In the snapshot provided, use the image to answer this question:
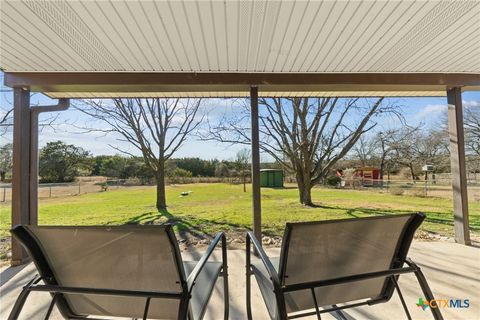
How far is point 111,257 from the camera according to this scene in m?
1.09

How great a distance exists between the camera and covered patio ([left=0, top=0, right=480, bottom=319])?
6.18 ft

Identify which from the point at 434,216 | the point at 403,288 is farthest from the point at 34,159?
the point at 434,216

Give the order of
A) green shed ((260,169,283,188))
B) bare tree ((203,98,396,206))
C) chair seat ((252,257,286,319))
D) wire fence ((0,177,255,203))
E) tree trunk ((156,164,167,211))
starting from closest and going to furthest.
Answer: chair seat ((252,257,286,319)) → wire fence ((0,177,255,203)) → tree trunk ((156,164,167,211)) → green shed ((260,169,283,188)) → bare tree ((203,98,396,206))

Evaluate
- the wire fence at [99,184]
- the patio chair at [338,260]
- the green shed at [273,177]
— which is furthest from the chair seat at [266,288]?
the green shed at [273,177]

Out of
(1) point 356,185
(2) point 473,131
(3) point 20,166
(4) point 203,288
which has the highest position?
(2) point 473,131

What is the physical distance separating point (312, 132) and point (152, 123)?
3930 millimetres

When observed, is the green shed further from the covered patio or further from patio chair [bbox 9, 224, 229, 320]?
patio chair [bbox 9, 224, 229, 320]

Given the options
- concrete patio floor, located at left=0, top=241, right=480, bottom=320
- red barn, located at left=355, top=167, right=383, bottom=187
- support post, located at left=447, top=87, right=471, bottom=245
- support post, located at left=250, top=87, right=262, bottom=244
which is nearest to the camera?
concrete patio floor, located at left=0, top=241, right=480, bottom=320

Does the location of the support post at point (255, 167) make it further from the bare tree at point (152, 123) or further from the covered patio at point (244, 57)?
the bare tree at point (152, 123)

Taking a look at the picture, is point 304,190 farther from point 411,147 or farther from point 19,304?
point 19,304

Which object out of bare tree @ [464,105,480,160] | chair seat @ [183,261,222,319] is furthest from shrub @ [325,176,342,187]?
chair seat @ [183,261,222,319]

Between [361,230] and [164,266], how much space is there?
904 millimetres

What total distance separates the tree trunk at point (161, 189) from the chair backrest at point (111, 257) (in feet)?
14.7

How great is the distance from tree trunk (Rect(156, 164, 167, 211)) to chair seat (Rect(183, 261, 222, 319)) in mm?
4061
